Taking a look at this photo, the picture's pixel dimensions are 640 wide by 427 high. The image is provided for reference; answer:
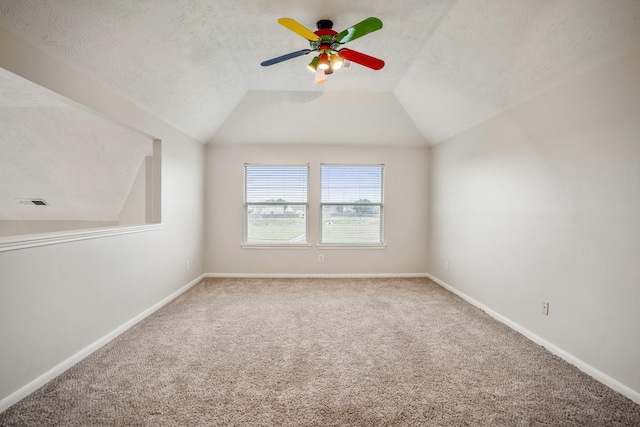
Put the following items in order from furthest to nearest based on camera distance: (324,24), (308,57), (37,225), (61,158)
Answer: (37,225)
(61,158)
(308,57)
(324,24)

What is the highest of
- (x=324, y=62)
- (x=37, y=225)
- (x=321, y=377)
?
(x=324, y=62)

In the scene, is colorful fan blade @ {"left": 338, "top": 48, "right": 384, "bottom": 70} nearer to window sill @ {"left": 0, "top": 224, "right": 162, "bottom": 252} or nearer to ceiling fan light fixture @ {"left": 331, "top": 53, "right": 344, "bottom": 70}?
ceiling fan light fixture @ {"left": 331, "top": 53, "right": 344, "bottom": 70}

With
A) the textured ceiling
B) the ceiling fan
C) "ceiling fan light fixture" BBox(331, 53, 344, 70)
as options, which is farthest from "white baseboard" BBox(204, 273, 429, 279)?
"ceiling fan light fixture" BBox(331, 53, 344, 70)

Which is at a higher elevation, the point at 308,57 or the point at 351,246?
the point at 308,57

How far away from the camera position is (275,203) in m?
4.59

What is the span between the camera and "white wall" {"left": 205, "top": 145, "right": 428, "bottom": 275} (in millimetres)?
4496

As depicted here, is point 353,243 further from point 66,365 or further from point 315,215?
point 66,365

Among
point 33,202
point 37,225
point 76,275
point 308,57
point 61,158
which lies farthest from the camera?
point 37,225

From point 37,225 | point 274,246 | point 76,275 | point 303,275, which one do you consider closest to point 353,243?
point 303,275

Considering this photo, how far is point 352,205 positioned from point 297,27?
3.11m

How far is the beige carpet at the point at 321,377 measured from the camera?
1562 mm

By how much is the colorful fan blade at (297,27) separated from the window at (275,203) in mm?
2662

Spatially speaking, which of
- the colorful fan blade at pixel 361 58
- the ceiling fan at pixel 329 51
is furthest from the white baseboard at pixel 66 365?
the colorful fan blade at pixel 361 58

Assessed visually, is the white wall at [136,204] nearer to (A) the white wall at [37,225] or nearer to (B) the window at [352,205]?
(A) the white wall at [37,225]
